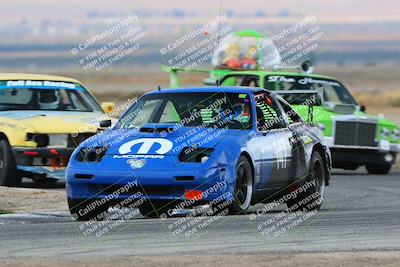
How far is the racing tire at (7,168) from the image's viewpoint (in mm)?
15141

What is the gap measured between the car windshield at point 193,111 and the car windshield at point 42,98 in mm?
4170

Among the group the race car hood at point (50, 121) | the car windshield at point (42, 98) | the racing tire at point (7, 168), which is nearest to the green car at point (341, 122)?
the car windshield at point (42, 98)

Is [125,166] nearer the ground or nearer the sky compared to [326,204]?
nearer the sky

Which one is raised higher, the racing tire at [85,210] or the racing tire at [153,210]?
the racing tire at [85,210]

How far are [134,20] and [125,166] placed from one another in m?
5.83

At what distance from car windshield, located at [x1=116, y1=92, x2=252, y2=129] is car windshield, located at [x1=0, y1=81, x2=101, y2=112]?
13.7 feet

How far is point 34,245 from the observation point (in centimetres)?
883

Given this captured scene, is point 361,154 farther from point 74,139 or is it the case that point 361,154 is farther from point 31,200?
point 31,200

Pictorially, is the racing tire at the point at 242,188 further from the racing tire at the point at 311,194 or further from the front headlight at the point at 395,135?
the front headlight at the point at 395,135

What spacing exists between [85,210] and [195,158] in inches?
46.3

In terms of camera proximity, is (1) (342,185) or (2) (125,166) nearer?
(2) (125,166)

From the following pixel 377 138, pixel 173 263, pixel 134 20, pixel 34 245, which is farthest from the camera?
pixel 377 138

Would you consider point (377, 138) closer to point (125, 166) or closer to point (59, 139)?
point (59, 139)

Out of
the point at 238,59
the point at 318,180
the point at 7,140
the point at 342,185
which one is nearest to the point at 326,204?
the point at 318,180
